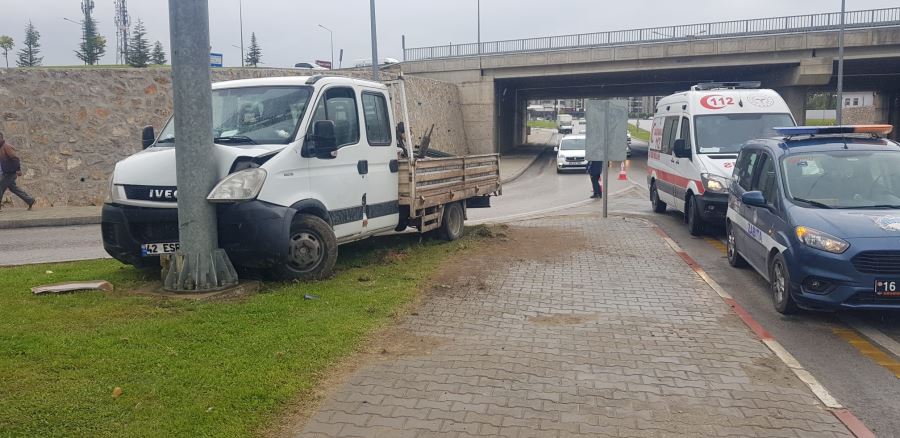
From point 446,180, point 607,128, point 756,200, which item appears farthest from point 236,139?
point 607,128

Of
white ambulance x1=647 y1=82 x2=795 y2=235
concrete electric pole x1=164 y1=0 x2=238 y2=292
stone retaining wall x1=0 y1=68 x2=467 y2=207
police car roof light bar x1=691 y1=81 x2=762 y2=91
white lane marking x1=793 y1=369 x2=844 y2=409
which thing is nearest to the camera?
white lane marking x1=793 y1=369 x2=844 y2=409

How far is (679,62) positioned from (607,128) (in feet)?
82.6

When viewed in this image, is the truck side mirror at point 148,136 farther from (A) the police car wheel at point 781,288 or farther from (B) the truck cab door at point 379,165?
(A) the police car wheel at point 781,288

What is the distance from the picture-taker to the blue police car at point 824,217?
6.45 m

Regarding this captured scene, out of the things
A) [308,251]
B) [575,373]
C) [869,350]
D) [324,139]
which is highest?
[324,139]

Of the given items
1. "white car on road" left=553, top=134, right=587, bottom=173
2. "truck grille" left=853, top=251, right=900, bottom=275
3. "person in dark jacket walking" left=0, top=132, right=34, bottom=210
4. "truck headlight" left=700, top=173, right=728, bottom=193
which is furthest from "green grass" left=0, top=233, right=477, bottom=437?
"white car on road" left=553, top=134, right=587, bottom=173

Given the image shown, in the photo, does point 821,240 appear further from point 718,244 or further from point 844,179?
point 718,244

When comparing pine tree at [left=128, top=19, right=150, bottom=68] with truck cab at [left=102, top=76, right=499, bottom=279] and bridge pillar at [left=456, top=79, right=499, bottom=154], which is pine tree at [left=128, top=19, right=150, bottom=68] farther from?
truck cab at [left=102, top=76, right=499, bottom=279]

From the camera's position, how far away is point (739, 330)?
258 inches

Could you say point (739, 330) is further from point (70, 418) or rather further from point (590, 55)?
point (590, 55)

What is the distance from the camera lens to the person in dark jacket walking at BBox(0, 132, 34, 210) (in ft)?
49.0

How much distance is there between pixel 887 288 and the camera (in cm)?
639

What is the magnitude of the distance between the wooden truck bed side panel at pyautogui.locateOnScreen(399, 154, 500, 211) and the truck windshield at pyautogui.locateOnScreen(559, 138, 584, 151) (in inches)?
804

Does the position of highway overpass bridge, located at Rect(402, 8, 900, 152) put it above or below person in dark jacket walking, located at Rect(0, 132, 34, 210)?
above
